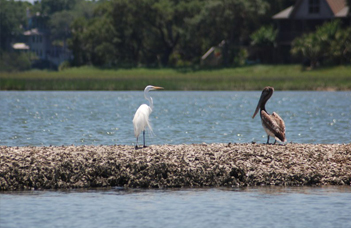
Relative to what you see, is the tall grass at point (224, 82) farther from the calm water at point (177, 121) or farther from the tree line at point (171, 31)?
the tree line at point (171, 31)

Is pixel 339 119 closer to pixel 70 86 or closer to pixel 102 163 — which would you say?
pixel 102 163

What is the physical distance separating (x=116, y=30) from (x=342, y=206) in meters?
76.3

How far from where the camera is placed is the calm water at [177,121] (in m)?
25.8

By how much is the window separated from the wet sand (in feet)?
199

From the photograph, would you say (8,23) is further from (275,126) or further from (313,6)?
(275,126)

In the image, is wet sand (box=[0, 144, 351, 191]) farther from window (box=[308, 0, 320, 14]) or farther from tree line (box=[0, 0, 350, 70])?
window (box=[308, 0, 320, 14])

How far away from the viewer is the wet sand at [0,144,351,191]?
15109mm

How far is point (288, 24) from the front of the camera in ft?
253

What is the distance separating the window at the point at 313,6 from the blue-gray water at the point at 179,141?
61.5ft

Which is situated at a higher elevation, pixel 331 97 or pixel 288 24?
pixel 288 24

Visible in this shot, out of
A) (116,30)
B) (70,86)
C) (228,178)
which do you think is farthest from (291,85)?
(228,178)

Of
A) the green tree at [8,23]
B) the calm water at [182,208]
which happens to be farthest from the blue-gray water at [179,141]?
the green tree at [8,23]

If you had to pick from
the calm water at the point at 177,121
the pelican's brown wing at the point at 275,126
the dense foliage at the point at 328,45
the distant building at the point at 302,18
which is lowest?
the calm water at the point at 177,121

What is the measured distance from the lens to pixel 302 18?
7469cm
